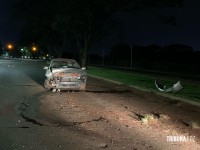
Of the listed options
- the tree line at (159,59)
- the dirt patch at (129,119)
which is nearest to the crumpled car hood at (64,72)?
the dirt patch at (129,119)

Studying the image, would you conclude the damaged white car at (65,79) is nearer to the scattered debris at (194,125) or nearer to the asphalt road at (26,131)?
the asphalt road at (26,131)

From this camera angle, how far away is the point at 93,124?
10.3 metres

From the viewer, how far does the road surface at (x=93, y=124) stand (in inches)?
320

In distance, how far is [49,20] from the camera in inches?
2557

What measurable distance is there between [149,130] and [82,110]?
3641 mm

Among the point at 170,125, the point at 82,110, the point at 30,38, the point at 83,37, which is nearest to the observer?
the point at 170,125

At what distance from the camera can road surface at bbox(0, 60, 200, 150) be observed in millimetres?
8125

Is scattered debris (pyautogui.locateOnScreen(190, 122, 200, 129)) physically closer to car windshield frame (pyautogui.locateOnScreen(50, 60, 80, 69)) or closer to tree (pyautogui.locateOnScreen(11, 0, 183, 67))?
car windshield frame (pyautogui.locateOnScreen(50, 60, 80, 69))

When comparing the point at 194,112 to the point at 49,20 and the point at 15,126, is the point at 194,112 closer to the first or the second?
the point at 15,126

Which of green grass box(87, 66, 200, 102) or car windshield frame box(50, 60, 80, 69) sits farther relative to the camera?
car windshield frame box(50, 60, 80, 69)

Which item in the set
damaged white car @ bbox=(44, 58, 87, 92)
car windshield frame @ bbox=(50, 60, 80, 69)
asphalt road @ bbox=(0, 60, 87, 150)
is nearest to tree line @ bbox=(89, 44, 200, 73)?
car windshield frame @ bbox=(50, 60, 80, 69)

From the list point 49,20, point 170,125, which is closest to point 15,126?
point 170,125

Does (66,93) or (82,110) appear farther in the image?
(66,93)

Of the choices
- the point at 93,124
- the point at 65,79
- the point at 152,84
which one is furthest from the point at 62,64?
the point at 93,124
